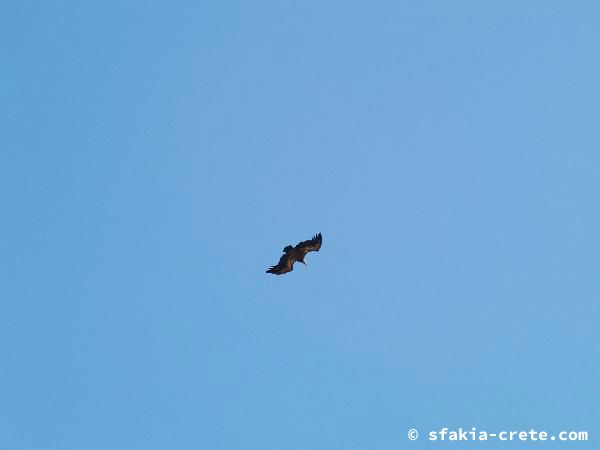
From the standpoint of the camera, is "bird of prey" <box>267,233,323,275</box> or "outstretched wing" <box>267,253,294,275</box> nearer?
"bird of prey" <box>267,233,323,275</box>

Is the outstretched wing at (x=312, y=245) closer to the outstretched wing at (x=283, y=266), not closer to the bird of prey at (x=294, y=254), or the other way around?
the bird of prey at (x=294, y=254)

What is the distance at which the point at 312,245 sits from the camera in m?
40.8

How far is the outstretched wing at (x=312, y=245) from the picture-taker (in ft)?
134

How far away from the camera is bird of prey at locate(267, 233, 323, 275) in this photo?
40844 mm

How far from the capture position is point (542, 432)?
146ft

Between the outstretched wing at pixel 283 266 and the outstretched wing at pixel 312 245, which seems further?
the outstretched wing at pixel 283 266

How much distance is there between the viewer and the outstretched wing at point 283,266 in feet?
139

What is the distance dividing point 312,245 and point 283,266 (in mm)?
2743

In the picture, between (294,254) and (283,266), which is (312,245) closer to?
(294,254)

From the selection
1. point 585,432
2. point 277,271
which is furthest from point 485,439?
point 277,271

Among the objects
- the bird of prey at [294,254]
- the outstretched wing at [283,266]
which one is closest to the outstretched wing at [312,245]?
the bird of prey at [294,254]

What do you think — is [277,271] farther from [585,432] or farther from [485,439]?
[585,432]

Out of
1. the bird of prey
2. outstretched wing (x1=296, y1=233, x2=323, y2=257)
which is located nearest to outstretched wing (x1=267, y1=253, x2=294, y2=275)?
the bird of prey

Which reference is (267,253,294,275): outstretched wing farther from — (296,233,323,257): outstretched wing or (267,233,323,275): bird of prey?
(296,233,323,257): outstretched wing
